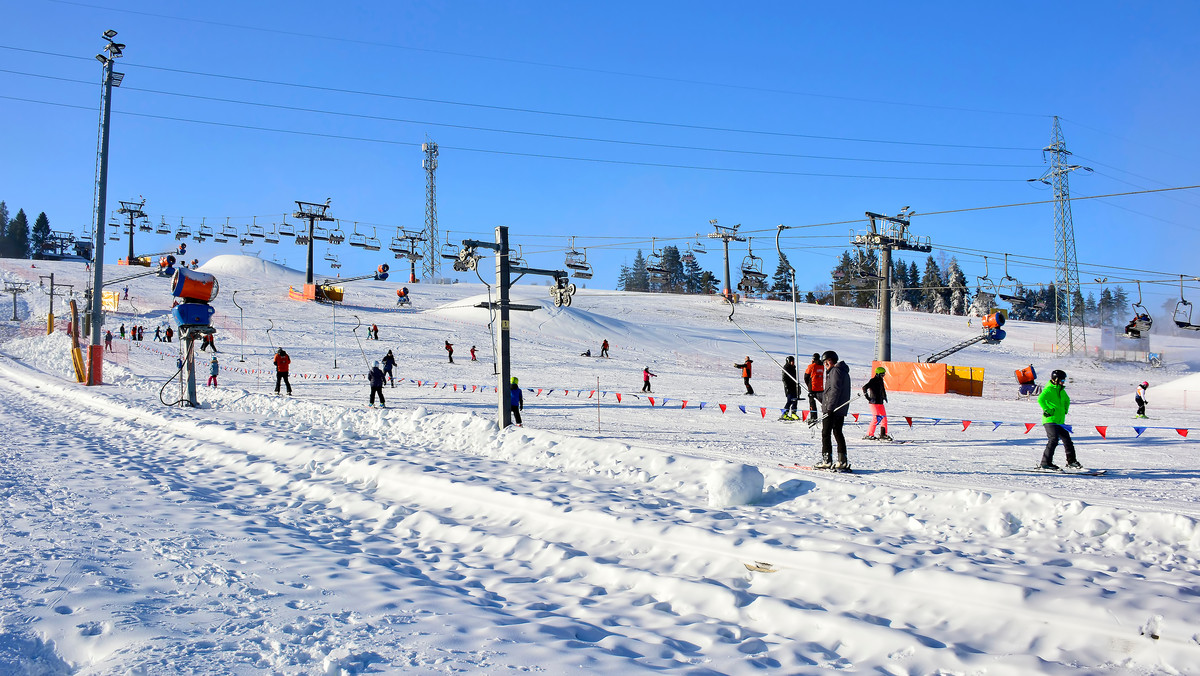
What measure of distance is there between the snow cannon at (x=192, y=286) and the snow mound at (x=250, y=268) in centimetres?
7405

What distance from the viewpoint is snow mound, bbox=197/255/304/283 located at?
91006mm

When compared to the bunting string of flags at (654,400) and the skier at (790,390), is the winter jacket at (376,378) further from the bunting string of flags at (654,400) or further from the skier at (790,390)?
the skier at (790,390)

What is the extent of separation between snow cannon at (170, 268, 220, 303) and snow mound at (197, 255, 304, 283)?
243 ft

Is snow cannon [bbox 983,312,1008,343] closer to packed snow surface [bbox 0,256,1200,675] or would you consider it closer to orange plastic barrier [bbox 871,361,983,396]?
orange plastic barrier [bbox 871,361,983,396]

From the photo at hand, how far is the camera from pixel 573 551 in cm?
600

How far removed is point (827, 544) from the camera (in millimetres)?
5676

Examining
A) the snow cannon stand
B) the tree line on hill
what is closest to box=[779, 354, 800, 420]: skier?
the snow cannon stand

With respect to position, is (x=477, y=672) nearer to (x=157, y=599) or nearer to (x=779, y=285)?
(x=157, y=599)

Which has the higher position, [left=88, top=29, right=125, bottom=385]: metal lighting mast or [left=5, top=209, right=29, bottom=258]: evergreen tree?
[left=5, top=209, right=29, bottom=258]: evergreen tree

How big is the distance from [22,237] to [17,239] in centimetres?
137

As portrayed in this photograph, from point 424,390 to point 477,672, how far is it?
22.8 m

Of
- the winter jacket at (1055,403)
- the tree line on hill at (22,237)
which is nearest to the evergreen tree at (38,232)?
the tree line on hill at (22,237)

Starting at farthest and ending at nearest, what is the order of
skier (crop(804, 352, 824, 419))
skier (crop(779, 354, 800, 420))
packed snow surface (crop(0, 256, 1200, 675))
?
skier (crop(779, 354, 800, 420))
skier (crop(804, 352, 824, 419))
packed snow surface (crop(0, 256, 1200, 675))

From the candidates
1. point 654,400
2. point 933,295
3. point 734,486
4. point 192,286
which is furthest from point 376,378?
point 933,295
